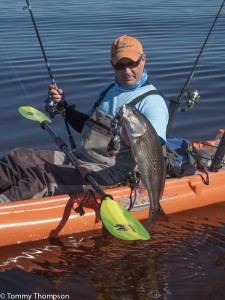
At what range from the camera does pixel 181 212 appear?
6375mm

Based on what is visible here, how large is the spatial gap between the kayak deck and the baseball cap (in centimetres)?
139

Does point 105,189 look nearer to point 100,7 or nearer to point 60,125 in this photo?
point 60,125

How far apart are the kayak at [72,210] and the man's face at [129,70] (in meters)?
1.14

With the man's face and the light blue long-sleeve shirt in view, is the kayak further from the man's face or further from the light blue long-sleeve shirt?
the man's face

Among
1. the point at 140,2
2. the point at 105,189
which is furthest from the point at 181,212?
the point at 140,2

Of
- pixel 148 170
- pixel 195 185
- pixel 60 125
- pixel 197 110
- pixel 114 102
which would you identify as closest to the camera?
pixel 148 170

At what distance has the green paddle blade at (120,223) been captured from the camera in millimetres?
5008

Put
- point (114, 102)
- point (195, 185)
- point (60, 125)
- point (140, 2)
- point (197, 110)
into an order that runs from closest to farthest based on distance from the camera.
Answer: point (114, 102) < point (195, 185) < point (60, 125) < point (197, 110) < point (140, 2)

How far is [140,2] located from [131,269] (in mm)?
22189

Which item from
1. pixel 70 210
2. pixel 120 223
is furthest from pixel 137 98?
pixel 70 210

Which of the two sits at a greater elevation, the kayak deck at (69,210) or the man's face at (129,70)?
the man's face at (129,70)

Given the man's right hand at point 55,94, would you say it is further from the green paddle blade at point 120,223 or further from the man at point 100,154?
the green paddle blade at point 120,223

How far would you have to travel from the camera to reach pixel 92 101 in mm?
10383

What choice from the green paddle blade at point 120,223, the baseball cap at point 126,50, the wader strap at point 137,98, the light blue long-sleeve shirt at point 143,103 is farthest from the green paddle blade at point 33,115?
the green paddle blade at point 120,223
